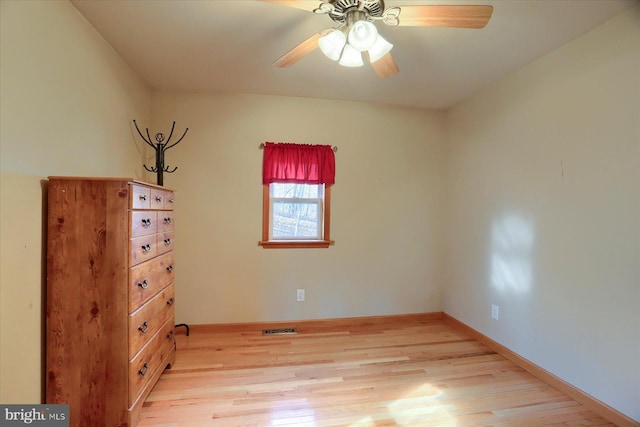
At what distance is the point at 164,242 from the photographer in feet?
6.39

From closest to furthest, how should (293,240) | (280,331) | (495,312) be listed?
1. (495,312)
2. (280,331)
3. (293,240)

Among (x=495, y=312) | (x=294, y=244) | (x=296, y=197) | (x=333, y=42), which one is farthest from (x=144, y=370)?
(x=495, y=312)

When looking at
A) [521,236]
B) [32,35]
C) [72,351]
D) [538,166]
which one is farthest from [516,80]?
[72,351]

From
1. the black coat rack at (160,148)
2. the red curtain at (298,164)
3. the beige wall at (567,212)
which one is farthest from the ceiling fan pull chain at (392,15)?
the black coat rack at (160,148)

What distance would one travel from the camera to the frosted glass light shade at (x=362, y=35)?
4.14 ft

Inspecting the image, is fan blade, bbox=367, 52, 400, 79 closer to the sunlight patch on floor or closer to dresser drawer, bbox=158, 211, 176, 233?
dresser drawer, bbox=158, 211, 176, 233

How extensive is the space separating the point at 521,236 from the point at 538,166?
577mm

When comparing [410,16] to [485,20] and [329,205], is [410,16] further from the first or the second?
[329,205]

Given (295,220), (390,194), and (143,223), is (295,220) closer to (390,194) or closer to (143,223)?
(390,194)

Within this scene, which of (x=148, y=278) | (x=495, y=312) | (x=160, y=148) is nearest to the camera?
(x=148, y=278)

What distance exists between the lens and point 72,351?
1404 mm

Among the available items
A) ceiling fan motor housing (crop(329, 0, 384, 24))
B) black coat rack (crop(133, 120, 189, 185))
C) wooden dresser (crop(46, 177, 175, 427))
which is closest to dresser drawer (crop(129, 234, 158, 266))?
wooden dresser (crop(46, 177, 175, 427))

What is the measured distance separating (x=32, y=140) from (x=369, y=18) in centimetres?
181

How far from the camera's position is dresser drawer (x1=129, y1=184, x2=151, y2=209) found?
147cm
